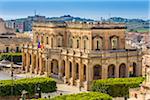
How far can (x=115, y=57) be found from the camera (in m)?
60.2

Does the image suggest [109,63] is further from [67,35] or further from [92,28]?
[67,35]

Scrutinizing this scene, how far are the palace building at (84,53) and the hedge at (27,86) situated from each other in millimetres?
5850

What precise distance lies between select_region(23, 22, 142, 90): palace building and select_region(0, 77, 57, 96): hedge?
585cm

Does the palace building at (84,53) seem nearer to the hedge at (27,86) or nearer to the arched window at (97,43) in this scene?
the arched window at (97,43)

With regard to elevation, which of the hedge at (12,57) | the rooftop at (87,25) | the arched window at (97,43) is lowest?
the hedge at (12,57)

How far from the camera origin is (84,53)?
59062 millimetres

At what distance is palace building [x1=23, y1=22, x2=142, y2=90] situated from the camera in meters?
59.3

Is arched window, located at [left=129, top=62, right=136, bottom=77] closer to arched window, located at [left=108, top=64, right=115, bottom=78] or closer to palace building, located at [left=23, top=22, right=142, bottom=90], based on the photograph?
palace building, located at [left=23, top=22, right=142, bottom=90]

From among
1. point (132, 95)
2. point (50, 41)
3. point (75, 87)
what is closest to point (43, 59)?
point (50, 41)

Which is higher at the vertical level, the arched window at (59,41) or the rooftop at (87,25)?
the rooftop at (87,25)

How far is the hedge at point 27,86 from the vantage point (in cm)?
5092

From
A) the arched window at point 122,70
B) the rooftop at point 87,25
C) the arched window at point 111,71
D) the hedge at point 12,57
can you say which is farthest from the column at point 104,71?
the hedge at point 12,57

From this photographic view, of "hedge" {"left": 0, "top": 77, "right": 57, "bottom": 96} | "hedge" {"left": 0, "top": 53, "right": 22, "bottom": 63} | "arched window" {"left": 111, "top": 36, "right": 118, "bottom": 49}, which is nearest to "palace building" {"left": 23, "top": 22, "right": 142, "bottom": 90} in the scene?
"arched window" {"left": 111, "top": 36, "right": 118, "bottom": 49}

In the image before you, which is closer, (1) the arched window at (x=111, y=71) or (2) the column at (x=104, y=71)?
(2) the column at (x=104, y=71)
